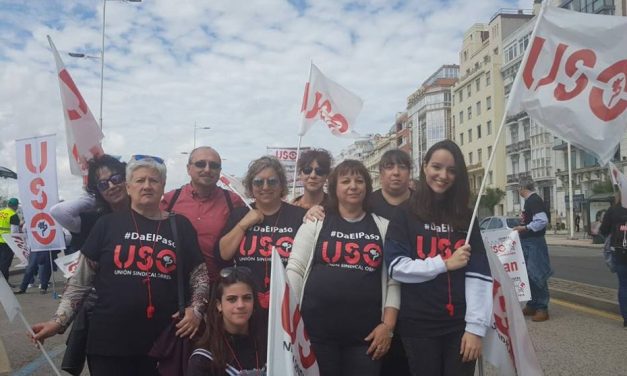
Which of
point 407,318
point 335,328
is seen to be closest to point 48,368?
point 335,328

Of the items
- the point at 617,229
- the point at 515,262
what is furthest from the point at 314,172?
the point at 617,229

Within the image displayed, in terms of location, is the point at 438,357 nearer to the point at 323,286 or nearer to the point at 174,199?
the point at 323,286

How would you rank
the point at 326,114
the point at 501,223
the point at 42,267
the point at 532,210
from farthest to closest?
1. the point at 501,223
2. the point at 42,267
3. the point at 532,210
4. the point at 326,114

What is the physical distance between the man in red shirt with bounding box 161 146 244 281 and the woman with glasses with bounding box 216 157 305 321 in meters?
0.24

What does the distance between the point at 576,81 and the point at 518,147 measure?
57202 millimetres

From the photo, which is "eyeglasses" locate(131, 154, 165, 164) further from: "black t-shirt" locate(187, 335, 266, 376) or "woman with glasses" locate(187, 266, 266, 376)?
"black t-shirt" locate(187, 335, 266, 376)

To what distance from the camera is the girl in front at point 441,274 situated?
2887 millimetres

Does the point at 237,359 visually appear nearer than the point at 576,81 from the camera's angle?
Yes

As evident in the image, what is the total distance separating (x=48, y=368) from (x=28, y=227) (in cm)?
386

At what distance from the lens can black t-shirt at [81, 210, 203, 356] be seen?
292cm

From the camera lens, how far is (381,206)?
3.74 metres

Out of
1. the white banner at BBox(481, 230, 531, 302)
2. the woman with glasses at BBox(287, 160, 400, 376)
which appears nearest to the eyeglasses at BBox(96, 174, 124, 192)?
the woman with glasses at BBox(287, 160, 400, 376)

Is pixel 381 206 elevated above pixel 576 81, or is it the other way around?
pixel 576 81

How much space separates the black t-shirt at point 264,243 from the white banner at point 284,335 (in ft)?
1.99
